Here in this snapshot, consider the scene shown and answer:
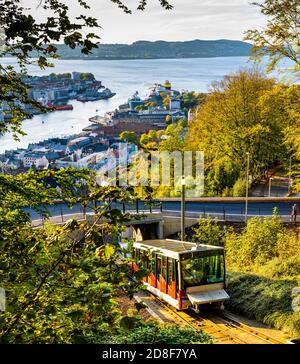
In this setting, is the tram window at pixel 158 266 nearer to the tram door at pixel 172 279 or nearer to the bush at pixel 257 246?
the tram door at pixel 172 279

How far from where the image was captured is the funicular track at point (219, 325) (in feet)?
39.5

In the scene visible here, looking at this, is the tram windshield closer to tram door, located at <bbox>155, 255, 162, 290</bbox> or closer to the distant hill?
tram door, located at <bbox>155, 255, 162, 290</bbox>

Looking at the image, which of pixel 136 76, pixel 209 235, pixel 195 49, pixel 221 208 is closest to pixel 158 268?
pixel 209 235

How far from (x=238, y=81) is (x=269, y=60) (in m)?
15.2

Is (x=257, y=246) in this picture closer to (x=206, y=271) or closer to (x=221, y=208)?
(x=206, y=271)

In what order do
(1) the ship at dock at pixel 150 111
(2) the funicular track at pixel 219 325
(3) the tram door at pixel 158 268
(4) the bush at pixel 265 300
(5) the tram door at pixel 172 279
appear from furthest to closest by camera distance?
(1) the ship at dock at pixel 150 111 → (3) the tram door at pixel 158 268 → (5) the tram door at pixel 172 279 → (4) the bush at pixel 265 300 → (2) the funicular track at pixel 219 325

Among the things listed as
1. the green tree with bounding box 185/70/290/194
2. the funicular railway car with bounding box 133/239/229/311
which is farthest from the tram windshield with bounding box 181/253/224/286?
the green tree with bounding box 185/70/290/194

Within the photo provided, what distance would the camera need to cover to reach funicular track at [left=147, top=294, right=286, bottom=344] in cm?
1204

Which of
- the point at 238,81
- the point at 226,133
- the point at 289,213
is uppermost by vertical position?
the point at 238,81

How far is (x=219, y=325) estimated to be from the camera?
1364cm

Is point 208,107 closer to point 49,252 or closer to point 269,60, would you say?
point 269,60

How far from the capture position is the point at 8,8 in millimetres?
4238

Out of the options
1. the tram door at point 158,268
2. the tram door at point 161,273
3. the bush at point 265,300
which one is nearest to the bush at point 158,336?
the bush at point 265,300
